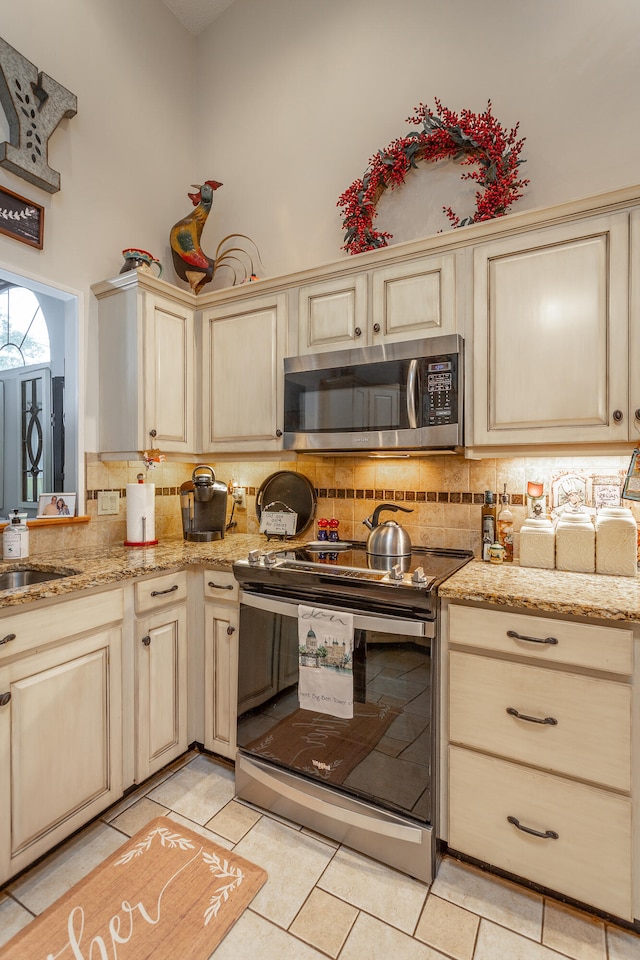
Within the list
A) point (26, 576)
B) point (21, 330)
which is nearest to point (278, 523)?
point (26, 576)

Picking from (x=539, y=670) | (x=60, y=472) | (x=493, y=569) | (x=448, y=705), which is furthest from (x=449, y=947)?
(x=60, y=472)

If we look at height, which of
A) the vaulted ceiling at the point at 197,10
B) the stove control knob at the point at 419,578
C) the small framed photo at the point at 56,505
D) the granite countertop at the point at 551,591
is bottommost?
the granite countertop at the point at 551,591

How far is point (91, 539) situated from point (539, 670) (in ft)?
6.60

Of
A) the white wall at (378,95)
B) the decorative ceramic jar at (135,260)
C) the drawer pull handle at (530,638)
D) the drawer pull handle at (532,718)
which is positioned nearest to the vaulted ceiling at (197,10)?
the white wall at (378,95)

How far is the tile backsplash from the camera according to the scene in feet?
6.73

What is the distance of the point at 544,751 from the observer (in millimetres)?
1446

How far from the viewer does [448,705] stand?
1593 mm

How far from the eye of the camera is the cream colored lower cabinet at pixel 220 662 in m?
2.04

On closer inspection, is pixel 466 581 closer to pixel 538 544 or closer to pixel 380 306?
pixel 538 544

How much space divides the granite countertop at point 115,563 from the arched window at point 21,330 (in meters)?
1.25

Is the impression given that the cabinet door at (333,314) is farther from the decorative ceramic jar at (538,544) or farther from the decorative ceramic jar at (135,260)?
the decorative ceramic jar at (538,544)

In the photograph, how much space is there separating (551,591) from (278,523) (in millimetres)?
1396

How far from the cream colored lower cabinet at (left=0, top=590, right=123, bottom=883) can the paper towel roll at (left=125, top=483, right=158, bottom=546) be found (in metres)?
0.57

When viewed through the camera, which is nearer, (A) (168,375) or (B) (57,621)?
(B) (57,621)
